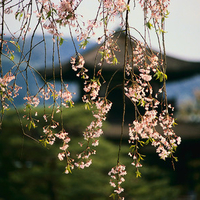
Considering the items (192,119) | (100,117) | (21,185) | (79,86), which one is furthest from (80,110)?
(100,117)

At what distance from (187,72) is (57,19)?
7.09 m

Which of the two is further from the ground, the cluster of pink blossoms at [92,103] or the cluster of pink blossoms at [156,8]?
the cluster of pink blossoms at [156,8]

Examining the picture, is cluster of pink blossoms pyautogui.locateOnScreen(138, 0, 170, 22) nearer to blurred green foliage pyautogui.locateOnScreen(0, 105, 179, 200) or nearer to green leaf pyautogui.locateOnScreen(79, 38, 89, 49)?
green leaf pyautogui.locateOnScreen(79, 38, 89, 49)

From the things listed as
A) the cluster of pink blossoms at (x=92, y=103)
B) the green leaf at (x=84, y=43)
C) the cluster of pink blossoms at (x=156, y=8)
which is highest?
the cluster of pink blossoms at (x=156, y=8)

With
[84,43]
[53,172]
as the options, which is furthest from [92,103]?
[53,172]

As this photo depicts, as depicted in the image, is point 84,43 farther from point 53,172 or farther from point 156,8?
point 53,172

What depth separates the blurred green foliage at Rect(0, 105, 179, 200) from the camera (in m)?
6.05

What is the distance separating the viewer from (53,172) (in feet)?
19.7

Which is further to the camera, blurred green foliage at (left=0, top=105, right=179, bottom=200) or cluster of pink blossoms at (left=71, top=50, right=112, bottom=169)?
blurred green foliage at (left=0, top=105, right=179, bottom=200)

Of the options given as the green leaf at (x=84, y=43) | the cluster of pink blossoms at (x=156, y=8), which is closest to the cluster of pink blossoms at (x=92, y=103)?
the green leaf at (x=84, y=43)

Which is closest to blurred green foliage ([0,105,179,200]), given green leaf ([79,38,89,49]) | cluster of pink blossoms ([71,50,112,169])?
cluster of pink blossoms ([71,50,112,169])

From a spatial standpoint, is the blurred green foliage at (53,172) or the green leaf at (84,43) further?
the blurred green foliage at (53,172)

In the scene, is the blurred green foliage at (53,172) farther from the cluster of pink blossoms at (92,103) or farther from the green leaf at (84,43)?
the green leaf at (84,43)

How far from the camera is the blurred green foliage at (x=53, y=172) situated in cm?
605
